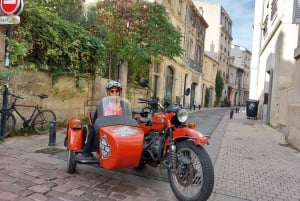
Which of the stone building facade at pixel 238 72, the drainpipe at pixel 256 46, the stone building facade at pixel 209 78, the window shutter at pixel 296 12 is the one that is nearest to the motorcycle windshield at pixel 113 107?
the window shutter at pixel 296 12

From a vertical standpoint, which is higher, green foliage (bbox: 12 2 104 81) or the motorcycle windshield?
green foliage (bbox: 12 2 104 81)

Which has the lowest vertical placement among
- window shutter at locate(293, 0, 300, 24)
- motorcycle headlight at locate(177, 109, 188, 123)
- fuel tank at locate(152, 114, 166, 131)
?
fuel tank at locate(152, 114, 166, 131)

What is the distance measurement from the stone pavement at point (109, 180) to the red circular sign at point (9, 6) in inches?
103

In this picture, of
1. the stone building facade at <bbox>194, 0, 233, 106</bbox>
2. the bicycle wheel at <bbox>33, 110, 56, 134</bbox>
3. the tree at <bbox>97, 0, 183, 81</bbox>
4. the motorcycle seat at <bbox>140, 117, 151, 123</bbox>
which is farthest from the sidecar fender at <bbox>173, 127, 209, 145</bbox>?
the stone building facade at <bbox>194, 0, 233, 106</bbox>

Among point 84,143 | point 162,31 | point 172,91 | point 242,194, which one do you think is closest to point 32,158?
point 84,143

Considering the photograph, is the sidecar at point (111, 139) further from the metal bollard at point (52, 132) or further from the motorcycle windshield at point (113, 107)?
the metal bollard at point (52, 132)

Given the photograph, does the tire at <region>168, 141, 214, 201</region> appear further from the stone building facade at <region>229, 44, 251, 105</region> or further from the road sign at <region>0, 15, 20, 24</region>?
the stone building facade at <region>229, 44, 251, 105</region>

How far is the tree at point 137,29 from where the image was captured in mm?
10859

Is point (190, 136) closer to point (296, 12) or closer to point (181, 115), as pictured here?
point (181, 115)

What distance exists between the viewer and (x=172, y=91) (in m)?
22.4

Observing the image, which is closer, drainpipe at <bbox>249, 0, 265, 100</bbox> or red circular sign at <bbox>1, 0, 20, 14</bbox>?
red circular sign at <bbox>1, 0, 20, 14</bbox>

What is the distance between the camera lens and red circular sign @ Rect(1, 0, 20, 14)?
596 centimetres

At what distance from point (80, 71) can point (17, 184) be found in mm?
5745

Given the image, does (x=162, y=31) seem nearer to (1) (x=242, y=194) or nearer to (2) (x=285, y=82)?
(2) (x=285, y=82)
